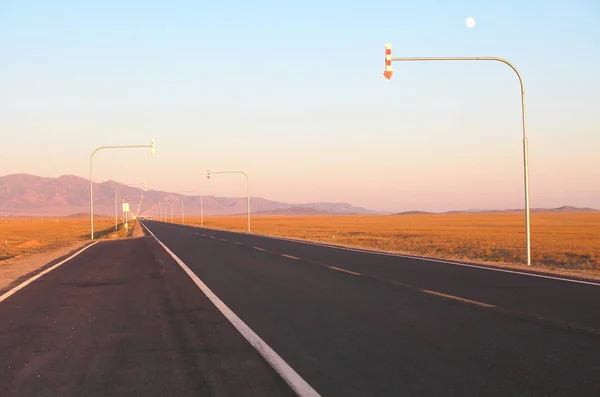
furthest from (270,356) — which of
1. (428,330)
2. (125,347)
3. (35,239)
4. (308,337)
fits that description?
(35,239)

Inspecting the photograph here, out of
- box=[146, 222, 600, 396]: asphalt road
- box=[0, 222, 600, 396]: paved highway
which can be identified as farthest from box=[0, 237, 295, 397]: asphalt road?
box=[146, 222, 600, 396]: asphalt road

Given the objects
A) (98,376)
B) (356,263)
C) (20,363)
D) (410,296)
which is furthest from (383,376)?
(356,263)

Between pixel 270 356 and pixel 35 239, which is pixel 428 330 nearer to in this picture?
pixel 270 356

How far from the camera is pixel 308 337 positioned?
805 cm

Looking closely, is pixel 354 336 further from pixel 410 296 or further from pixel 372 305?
pixel 410 296

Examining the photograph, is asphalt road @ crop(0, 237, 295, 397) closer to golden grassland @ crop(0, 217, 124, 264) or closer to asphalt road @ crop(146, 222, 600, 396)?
asphalt road @ crop(146, 222, 600, 396)

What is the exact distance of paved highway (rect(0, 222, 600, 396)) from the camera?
5.82 meters

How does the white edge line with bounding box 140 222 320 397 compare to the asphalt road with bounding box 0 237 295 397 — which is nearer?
the white edge line with bounding box 140 222 320 397

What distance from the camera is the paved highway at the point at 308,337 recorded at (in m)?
5.82

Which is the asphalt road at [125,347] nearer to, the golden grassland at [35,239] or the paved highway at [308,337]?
the paved highway at [308,337]

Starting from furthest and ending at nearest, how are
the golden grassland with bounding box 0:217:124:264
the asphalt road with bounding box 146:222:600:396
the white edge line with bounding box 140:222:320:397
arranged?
the golden grassland with bounding box 0:217:124:264
the asphalt road with bounding box 146:222:600:396
the white edge line with bounding box 140:222:320:397

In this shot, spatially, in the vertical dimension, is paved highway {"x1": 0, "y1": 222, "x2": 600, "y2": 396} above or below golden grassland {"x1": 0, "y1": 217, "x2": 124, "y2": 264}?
above

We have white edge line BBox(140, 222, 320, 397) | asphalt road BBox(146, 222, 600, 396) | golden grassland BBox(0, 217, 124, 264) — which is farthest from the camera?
golden grassland BBox(0, 217, 124, 264)

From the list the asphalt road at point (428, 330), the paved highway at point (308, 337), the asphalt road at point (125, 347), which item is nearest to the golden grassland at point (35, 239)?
the asphalt road at point (125, 347)
